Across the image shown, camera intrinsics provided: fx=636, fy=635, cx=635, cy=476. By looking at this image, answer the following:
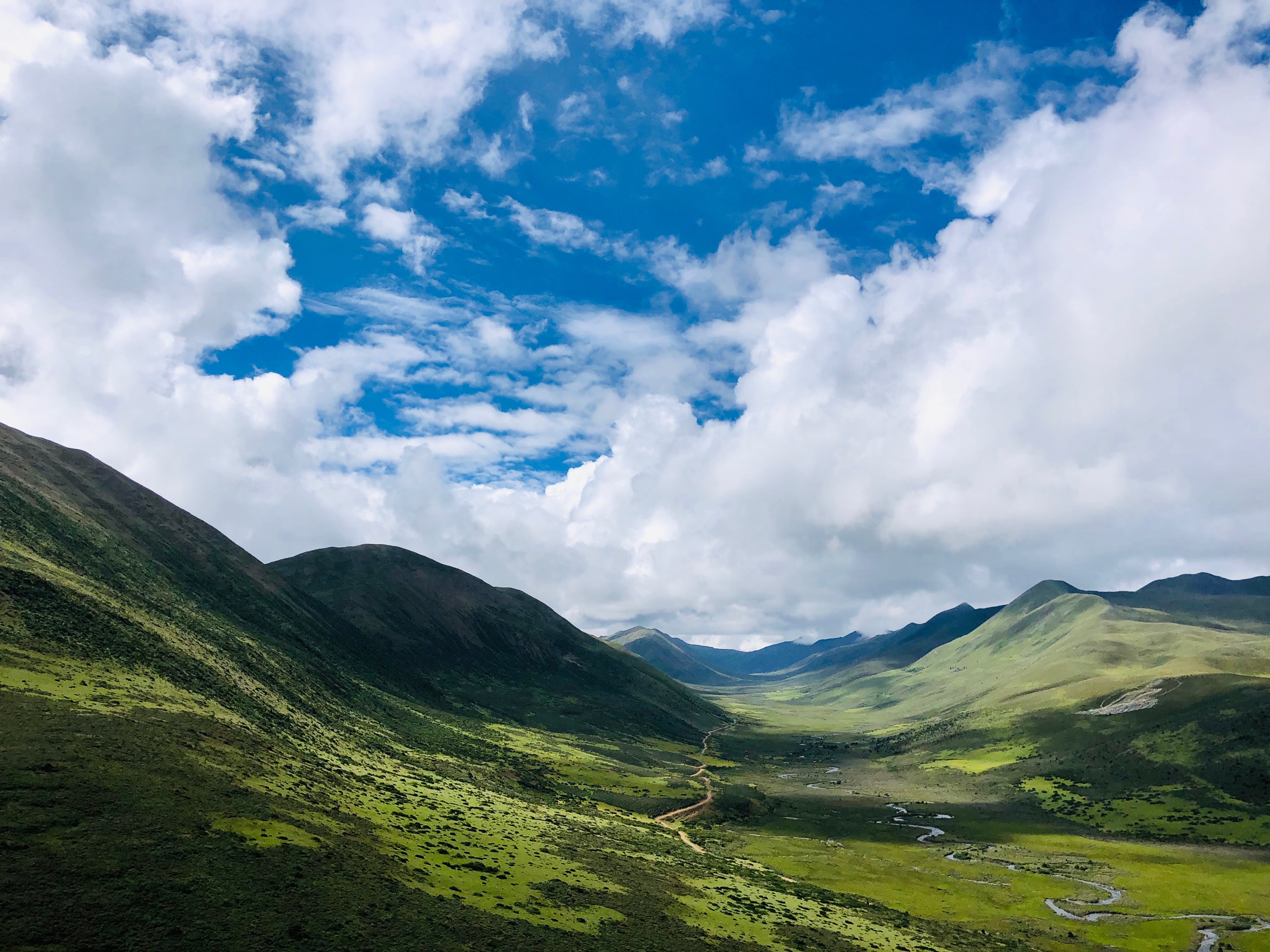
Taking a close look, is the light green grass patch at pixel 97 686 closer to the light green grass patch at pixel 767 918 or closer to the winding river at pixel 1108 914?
the light green grass patch at pixel 767 918

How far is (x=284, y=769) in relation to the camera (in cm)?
8338

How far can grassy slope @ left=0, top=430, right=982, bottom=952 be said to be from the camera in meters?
47.1

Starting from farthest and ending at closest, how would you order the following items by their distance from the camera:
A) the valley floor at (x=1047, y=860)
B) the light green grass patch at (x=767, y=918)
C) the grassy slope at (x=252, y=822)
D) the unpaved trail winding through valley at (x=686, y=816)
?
the unpaved trail winding through valley at (x=686, y=816) < the valley floor at (x=1047, y=860) < the light green grass patch at (x=767, y=918) < the grassy slope at (x=252, y=822)

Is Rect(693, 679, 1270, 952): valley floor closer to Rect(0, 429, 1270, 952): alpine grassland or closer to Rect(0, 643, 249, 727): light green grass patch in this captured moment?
Rect(0, 429, 1270, 952): alpine grassland

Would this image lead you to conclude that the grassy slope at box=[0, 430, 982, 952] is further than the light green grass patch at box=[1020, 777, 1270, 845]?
No

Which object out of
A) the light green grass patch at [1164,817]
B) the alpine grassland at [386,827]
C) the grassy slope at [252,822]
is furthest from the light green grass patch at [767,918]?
the light green grass patch at [1164,817]

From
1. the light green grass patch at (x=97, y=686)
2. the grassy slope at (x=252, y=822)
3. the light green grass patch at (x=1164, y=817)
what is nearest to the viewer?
the grassy slope at (x=252, y=822)

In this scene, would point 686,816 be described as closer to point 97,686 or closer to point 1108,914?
point 1108,914

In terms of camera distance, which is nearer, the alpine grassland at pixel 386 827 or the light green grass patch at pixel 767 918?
the alpine grassland at pixel 386 827

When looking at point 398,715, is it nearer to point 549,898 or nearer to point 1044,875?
point 549,898

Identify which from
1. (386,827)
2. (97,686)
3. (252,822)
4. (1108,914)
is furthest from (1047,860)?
(97,686)

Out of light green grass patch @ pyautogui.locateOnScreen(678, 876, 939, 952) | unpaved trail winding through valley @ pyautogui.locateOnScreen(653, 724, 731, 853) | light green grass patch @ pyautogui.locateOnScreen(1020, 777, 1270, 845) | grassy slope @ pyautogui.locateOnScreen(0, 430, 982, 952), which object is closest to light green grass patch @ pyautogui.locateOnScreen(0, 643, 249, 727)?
grassy slope @ pyautogui.locateOnScreen(0, 430, 982, 952)

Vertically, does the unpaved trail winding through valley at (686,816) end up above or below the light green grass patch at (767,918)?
below

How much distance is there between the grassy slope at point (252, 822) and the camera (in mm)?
47125
